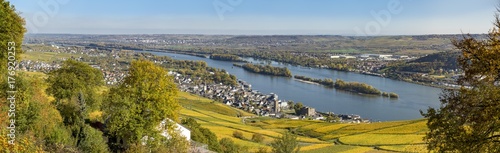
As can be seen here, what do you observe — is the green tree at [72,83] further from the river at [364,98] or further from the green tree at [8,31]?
the river at [364,98]

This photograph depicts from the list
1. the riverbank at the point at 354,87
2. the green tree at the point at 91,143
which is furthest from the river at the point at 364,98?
the green tree at the point at 91,143

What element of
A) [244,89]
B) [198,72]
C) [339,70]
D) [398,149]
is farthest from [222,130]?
[339,70]

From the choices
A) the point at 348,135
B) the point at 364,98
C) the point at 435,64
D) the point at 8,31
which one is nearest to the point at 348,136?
the point at 348,135

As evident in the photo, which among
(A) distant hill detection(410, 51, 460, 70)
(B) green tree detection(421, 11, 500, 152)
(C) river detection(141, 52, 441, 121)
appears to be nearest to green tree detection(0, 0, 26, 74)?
(B) green tree detection(421, 11, 500, 152)

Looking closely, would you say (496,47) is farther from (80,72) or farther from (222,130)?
(222,130)

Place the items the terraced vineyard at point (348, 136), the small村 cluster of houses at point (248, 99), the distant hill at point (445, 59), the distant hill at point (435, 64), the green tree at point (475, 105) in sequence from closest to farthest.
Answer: the green tree at point (475, 105), the terraced vineyard at point (348, 136), the small村 cluster of houses at point (248, 99), the distant hill at point (445, 59), the distant hill at point (435, 64)

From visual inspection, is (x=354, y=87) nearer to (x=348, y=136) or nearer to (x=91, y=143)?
(x=348, y=136)
